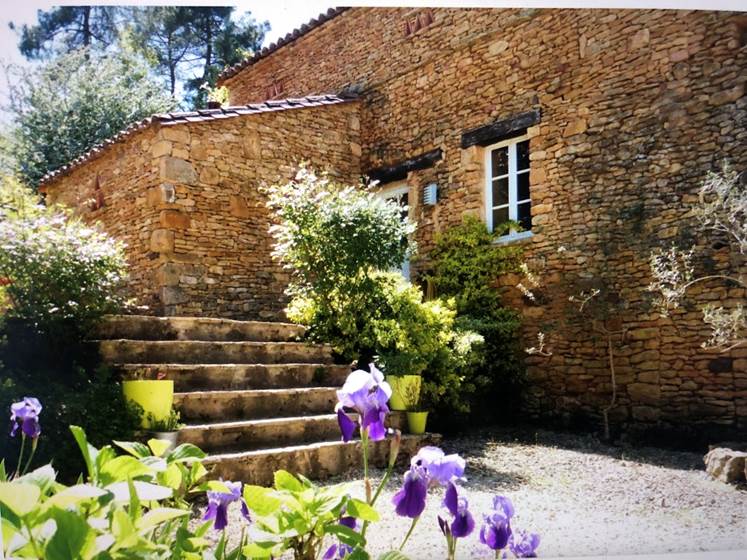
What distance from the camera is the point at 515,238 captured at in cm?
575

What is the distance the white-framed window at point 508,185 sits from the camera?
578cm

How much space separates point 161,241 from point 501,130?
10.5 feet

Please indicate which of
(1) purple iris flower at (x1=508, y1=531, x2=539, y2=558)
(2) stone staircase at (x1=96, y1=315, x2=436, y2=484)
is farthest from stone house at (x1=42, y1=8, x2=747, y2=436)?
(1) purple iris flower at (x1=508, y1=531, x2=539, y2=558)

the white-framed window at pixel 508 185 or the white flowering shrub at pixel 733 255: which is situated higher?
the white-framed window at pixel 508 185

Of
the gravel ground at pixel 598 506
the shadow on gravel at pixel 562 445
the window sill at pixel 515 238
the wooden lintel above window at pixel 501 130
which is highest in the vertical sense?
the wooden lintel above window at pixel 501 130

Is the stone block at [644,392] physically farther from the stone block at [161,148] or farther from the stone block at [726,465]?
the stone block at [161,148]

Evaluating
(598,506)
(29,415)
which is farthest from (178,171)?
(598,506)

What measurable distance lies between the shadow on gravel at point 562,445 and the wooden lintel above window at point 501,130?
2.65 meters

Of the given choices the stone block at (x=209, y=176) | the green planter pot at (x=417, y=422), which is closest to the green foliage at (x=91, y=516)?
the green planter pot at (x=417, y=422)

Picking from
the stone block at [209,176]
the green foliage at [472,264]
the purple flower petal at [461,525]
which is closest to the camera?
the purple flower petal at [461,525]

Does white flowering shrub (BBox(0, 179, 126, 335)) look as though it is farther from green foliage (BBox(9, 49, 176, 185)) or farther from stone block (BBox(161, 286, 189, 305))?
stone block (BBox(161, 286, 189, 305))

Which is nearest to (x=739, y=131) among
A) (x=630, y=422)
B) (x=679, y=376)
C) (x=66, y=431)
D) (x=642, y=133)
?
(x=642, y=133)

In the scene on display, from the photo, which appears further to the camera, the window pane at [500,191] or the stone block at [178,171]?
the window pane at [500,191]

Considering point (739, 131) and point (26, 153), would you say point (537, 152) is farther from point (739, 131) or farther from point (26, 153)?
point (26, 153)
